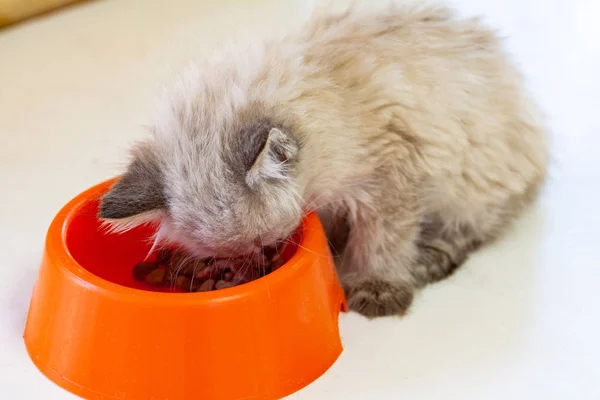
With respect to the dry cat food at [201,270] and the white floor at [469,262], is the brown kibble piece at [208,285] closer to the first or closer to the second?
the dry cat food at [201,270]

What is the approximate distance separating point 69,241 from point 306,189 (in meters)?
0.57

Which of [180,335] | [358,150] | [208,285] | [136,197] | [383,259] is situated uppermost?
[136,197]

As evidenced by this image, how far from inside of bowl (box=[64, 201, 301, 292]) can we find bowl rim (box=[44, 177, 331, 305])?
0.03 metres

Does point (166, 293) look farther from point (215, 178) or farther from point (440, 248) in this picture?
point (440, 248)

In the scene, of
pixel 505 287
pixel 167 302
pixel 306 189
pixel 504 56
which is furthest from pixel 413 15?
pixel 167 302

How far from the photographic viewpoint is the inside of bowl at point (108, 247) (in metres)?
1.59

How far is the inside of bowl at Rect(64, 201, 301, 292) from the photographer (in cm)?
159

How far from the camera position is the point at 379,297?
165cm

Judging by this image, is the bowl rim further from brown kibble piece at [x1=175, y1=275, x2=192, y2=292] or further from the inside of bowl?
brown kibble piece at [x1=175, y1=275, x2=192, y2=292]

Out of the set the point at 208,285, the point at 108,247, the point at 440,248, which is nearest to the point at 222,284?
the point at 208,285

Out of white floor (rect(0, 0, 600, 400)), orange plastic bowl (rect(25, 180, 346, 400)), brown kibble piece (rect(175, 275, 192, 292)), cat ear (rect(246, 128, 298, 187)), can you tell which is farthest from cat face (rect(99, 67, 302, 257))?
white floor (rect(0, 0, 600, 400))

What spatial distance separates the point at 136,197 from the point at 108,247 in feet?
1.51

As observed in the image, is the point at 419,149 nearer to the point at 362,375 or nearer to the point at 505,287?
the point at 505,287

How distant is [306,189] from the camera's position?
1.49 m
